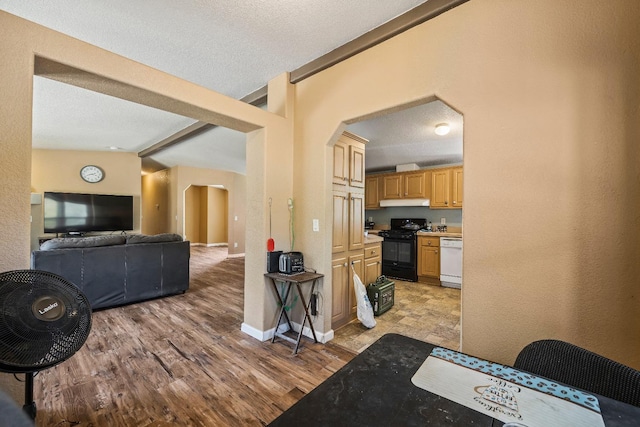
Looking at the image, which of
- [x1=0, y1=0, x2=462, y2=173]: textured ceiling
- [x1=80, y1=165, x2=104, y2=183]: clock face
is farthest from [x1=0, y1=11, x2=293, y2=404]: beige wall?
[x1=80, y1=165, x2=104, y2=183]: clock face

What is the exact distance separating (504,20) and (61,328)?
2.81 m

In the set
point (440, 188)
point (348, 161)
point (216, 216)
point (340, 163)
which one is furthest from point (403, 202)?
point (216, 216)

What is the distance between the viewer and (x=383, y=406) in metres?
0.80

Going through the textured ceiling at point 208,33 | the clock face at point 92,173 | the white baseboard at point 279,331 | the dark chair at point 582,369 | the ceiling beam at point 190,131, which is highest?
the textured ceiling at point 208,33

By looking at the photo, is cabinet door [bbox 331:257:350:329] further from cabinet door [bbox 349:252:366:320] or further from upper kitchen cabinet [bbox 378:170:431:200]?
upper kitchen cabinet [bbox 378:170:431:200]

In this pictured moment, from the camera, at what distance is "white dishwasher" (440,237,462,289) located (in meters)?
4.61

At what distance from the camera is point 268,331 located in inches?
108

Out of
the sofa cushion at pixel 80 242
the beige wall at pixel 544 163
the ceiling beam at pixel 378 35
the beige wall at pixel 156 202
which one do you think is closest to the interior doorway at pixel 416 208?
the beige wall at pixel 544 163

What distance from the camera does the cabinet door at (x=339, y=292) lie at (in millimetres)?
2904

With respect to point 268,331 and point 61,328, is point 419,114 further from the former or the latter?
point 61,328

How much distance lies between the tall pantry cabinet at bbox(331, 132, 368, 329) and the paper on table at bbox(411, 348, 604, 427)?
75.0 inches

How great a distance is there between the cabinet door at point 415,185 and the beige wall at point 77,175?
20.4 ft

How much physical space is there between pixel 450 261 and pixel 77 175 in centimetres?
767

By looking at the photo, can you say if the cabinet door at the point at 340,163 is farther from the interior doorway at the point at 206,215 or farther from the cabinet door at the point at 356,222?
the interior doorway at the point at 206,215
